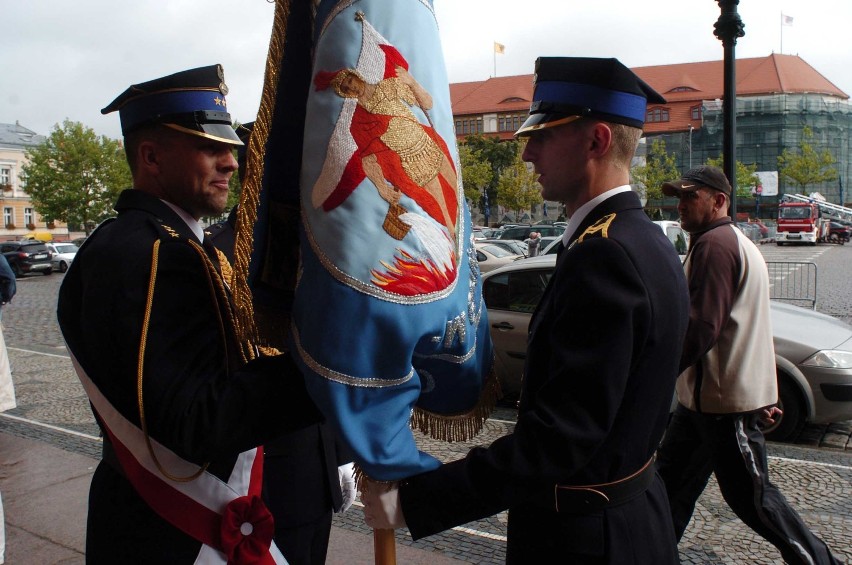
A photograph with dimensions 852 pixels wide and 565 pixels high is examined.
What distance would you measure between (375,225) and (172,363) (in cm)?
57

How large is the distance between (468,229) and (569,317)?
0.48 meters

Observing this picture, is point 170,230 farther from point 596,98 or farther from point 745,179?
point 745,179

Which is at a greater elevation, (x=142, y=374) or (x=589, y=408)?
(x=142, y=374)

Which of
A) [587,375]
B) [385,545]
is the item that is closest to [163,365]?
[385,545]

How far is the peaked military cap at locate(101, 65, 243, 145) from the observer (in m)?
2.04

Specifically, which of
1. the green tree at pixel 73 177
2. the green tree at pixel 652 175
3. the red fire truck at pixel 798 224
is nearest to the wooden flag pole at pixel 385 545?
the red fire truck at pixel 798 224

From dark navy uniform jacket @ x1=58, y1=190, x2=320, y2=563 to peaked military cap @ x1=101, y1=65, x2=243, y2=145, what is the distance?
263 mm

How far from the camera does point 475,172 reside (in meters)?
65.3

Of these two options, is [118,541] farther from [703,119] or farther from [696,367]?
[703,119]

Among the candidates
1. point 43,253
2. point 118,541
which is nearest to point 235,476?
point 118,541

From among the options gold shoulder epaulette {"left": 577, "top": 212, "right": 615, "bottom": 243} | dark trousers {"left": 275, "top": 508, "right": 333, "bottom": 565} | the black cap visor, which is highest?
the black cap visor

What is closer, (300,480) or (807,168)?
(300,480)

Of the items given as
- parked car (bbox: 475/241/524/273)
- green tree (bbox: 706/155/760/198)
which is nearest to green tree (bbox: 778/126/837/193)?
green tree (bbox: 706/155/760/198)

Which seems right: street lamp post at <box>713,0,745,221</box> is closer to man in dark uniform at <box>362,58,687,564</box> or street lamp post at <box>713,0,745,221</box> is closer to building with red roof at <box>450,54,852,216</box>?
man in dark uniform at <box>362,58,687,564</box>
